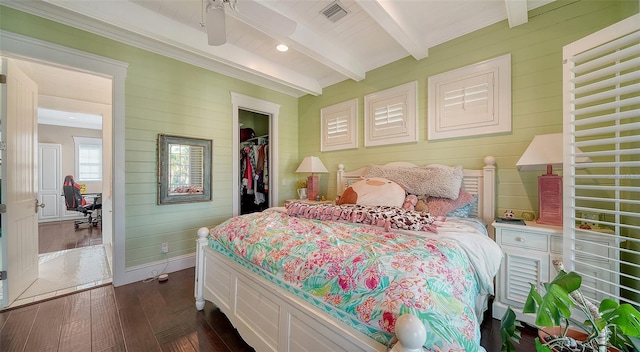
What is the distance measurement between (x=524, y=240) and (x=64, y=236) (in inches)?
288

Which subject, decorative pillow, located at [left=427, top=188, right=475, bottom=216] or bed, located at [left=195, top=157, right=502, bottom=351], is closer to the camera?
bed, located at [left=195, top=157, right=502, bottom=351]

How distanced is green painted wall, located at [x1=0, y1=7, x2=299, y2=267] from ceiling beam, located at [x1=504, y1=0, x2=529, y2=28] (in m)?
3.36

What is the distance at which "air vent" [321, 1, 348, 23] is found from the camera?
2266 millimetres

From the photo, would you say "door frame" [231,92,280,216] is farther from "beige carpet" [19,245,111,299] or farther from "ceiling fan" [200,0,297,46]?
"beige carpet" [19,245,111,299]

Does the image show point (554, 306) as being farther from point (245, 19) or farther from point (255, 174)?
point (255, 174)

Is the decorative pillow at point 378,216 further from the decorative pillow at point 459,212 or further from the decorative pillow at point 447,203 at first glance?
the decorative pillow at point 459,212

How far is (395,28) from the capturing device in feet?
7.54

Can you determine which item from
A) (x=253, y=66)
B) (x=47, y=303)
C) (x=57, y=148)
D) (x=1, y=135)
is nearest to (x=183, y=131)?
(x=253, y=66)

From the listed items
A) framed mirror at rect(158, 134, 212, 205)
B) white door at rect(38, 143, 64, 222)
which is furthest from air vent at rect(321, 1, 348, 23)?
white door at rect(38, 143, 64, 222)

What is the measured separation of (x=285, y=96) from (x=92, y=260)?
12.8 ft

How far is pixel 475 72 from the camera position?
2479 mm

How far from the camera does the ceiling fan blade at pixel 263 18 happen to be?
1.88m

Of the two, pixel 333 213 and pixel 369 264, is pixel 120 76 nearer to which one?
pixel 333 213

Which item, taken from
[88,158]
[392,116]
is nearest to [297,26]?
[392,116]
